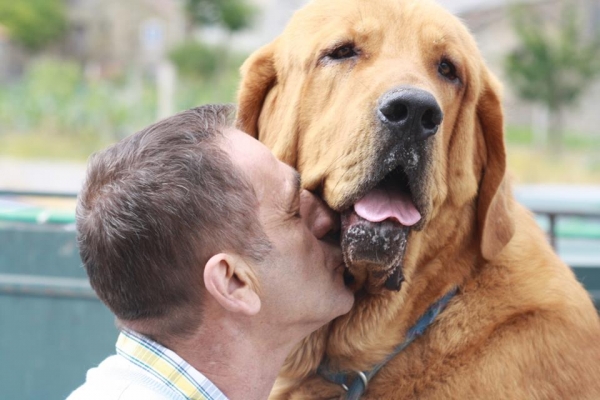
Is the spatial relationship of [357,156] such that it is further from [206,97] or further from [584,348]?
[206,97]

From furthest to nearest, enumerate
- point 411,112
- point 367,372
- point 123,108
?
point 123,108, point 367,372, point 411,112

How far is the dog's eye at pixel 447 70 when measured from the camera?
2.75 m

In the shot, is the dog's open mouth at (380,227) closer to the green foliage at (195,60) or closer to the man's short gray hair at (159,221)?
the man's short gray hair at (159,221)

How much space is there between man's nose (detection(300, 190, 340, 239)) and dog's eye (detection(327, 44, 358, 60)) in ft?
1.73

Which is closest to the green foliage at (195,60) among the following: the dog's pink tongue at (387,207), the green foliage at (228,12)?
the green foliage at (228,12)

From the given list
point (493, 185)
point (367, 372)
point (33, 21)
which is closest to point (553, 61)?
point (493, 185)

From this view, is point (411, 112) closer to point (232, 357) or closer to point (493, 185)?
point (493, 185)

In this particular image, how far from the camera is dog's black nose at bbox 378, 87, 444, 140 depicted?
2.31 m

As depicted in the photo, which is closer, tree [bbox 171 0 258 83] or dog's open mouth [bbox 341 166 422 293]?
dog's open mouth [bbox 341 166 422 293]

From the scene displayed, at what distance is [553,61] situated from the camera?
78.1 feet

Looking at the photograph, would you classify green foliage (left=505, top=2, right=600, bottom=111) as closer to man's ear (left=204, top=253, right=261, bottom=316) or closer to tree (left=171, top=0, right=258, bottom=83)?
tree (left=171, top=0, right=258, bottom=83)

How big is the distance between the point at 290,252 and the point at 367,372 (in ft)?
2.07

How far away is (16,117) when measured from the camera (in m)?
24.3

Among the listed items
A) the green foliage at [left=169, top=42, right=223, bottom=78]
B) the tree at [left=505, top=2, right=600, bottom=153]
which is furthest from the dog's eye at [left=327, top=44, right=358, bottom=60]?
the green foliage at [left=169, top=42, right=223, bottom=78]
